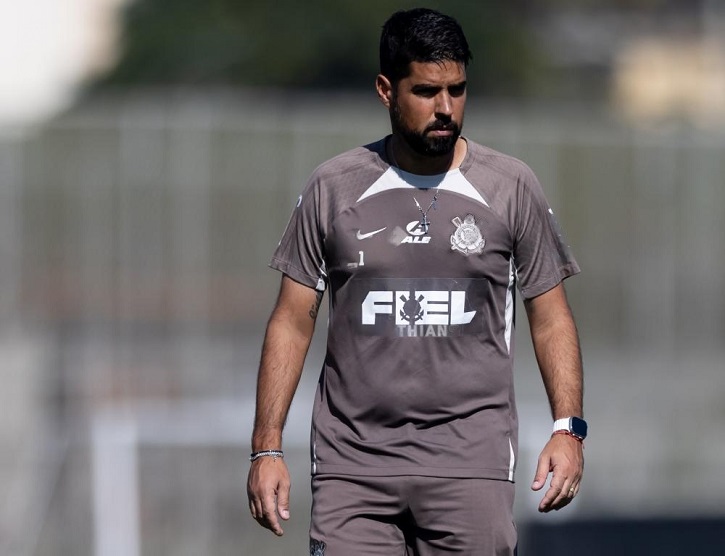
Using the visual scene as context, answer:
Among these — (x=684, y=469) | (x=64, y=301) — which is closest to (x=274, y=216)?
(x=64, y=301)

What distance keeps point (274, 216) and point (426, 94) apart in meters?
9.76

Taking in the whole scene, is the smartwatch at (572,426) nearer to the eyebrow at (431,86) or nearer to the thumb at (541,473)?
the thumb at (541,473)

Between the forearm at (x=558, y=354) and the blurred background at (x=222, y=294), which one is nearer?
the forearm at (x=558, y=354)

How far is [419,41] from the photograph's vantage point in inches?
171

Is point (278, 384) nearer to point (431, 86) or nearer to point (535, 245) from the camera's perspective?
point (535, 245)

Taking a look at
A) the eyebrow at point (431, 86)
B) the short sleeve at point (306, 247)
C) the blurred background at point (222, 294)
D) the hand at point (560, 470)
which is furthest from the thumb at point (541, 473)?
the blurred background at point (222, 294)

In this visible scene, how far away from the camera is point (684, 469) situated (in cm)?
1171

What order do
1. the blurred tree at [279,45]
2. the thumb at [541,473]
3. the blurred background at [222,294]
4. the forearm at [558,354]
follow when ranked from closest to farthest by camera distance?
1. the thumb at [541,473]
2. the forearm at [558,354]
3. the blurred background at [222,294]
4. the blurred tree at [279,45]

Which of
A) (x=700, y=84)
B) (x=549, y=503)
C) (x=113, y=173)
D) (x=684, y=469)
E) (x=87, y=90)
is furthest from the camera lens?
(x=700, y=84)

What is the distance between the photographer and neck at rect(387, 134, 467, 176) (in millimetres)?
4434

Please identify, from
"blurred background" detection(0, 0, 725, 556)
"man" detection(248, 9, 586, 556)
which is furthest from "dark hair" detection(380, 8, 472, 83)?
"blurred background" detection(0, 0, 725, 556)

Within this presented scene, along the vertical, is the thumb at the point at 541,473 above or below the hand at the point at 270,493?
above

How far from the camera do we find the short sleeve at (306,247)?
450 cm

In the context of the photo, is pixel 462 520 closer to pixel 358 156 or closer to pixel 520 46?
pixel 358 156
